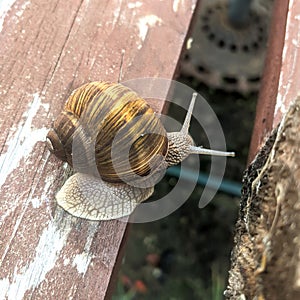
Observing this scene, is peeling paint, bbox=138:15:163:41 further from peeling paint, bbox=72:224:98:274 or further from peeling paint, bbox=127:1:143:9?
peeling paint, bbox=72:224:98:274

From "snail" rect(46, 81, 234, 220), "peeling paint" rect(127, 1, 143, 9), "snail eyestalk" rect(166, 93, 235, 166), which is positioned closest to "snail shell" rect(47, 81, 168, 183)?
"snail" rect(46, 81, 234, 220)

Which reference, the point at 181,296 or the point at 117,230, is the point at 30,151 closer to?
the point at 117,230

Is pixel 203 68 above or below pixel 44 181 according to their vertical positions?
below

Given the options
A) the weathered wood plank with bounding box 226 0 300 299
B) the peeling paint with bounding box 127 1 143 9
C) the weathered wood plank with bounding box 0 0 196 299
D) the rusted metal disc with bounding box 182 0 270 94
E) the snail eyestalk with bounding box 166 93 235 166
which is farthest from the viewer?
the rusted metal disc with bounding box 182 0 270 94

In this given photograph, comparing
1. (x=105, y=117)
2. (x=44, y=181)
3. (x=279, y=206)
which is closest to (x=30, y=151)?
(x=44, y=181)

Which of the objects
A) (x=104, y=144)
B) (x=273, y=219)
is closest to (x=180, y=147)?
(x=104, y=144)
